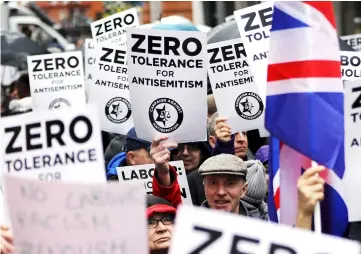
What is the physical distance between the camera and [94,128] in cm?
465

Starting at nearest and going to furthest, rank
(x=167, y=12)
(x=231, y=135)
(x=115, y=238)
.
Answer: (x=115, y=238)
(x=231, y=135)
(x=167, y=12)

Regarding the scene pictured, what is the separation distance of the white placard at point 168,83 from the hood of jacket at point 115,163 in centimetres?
60

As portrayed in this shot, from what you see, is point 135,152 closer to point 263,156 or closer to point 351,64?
point 263,156

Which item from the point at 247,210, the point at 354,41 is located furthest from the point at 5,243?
the point at 354,41

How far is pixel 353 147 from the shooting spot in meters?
5.43

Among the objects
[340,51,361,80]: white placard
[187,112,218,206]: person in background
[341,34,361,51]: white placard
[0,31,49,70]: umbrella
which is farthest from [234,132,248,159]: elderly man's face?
[0,31,49,70]: umbrella

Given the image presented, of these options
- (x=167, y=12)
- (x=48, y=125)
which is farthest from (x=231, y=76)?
(x=167, y=12)

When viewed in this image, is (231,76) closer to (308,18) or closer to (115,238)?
(308,18)

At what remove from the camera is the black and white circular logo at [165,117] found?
278 inches

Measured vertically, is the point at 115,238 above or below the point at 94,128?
below

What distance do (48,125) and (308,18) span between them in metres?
1.25

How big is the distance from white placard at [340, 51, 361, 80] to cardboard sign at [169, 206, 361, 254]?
12.0 ft

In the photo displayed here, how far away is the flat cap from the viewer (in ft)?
21.4

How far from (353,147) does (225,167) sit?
3.98ft
